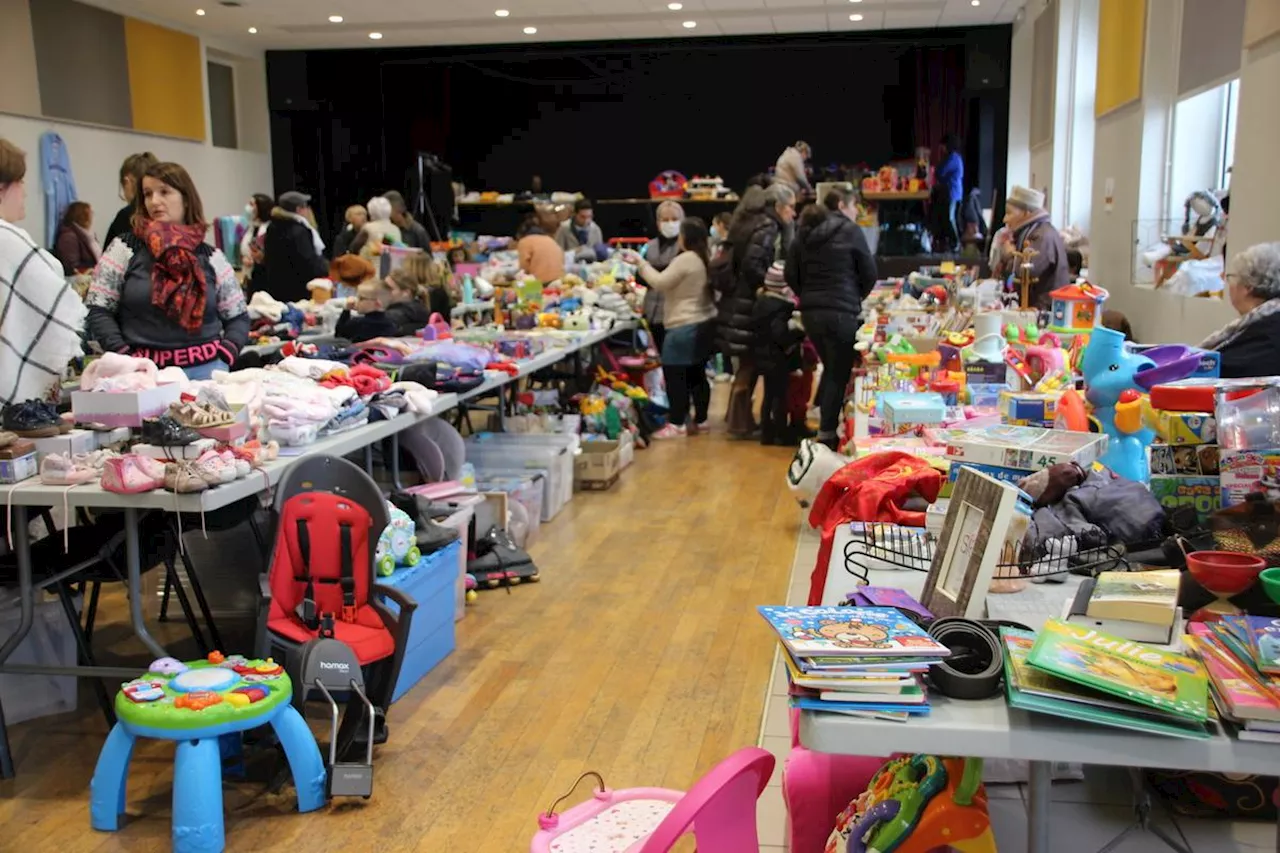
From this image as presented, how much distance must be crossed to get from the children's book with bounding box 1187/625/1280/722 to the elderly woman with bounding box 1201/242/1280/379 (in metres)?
2.34

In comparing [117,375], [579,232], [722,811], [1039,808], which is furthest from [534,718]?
[579,232]

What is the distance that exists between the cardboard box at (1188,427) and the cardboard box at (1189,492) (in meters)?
0.08

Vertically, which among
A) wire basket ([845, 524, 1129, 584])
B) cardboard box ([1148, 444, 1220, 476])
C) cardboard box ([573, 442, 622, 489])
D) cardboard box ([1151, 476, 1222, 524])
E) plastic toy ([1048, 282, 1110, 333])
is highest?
plastic toy ([1048, 282, 1110, 333])

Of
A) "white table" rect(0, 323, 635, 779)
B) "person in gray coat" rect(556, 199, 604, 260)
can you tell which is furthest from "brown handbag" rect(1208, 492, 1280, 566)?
"person in gray coat" rect(556, 199, 604, 260)

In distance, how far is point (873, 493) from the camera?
255cm

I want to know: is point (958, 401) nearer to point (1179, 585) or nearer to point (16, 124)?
point (1179, 585)

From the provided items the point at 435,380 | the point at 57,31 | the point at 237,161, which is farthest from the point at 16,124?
the point at 435,380

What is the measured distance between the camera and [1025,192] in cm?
691

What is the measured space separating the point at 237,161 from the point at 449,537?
11.5m

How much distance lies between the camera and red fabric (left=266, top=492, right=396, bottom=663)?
3.46 m

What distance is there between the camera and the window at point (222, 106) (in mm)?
14211

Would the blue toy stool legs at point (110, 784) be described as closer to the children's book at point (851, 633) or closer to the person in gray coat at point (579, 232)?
the children's book at point (851, 633)

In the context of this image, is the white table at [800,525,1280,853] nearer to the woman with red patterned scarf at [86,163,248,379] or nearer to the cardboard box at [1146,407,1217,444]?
the cardboard box at [1146,407,1217,444]

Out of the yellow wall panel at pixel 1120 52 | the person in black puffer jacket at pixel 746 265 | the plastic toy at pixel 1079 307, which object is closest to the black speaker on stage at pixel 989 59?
the yellow wall panel at pixel 1120 52
